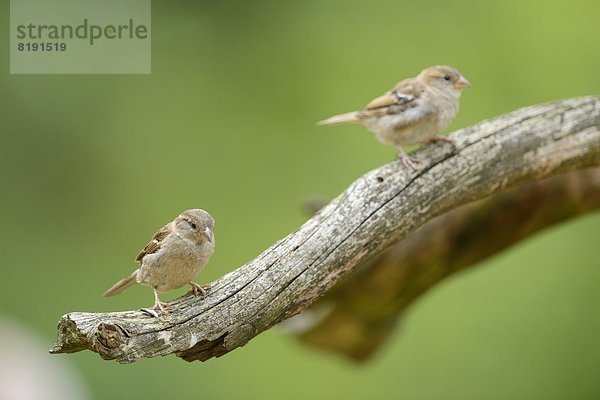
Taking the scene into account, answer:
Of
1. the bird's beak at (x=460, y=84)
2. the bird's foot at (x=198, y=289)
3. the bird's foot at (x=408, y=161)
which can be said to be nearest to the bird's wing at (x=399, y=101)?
the bird's beak at (x=460, y=84)

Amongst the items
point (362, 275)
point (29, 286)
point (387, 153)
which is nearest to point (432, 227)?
point (362, 275)

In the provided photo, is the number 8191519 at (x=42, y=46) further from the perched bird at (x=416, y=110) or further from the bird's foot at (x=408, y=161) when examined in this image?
the bird's foot at (x=408, y=161)

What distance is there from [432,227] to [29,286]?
3.46 meters

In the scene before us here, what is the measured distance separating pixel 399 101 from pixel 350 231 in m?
0.93

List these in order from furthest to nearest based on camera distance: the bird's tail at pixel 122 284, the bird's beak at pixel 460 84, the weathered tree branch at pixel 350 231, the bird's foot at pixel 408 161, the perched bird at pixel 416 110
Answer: the bird's beak at pixel 460 84 → the perched bird at pixel 416 110 → the bird's foot at pixel 408 161 → the bird's tail at pixel 122 284 → the weathered tree branch at pixel 350 231

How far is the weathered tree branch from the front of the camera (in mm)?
2822

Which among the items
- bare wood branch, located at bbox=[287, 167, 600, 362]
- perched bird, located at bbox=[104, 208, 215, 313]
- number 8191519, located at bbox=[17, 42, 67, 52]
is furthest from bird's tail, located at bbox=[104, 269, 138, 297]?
number 8191519, located at bbox=[17, 42, 67, 52]

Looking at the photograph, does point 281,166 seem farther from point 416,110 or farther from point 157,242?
point 157,242

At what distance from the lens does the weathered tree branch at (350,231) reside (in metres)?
2.82

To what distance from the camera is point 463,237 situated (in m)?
4.72

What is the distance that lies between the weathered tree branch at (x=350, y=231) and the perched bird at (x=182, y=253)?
0.31 feet

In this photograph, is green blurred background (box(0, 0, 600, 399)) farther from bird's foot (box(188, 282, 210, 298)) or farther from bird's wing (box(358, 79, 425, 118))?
bird's foot (box(188, 282, 210, 298))

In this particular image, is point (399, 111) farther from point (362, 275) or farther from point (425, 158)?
point (362, 275)

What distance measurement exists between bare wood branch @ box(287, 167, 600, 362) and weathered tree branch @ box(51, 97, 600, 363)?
1.72 ft
